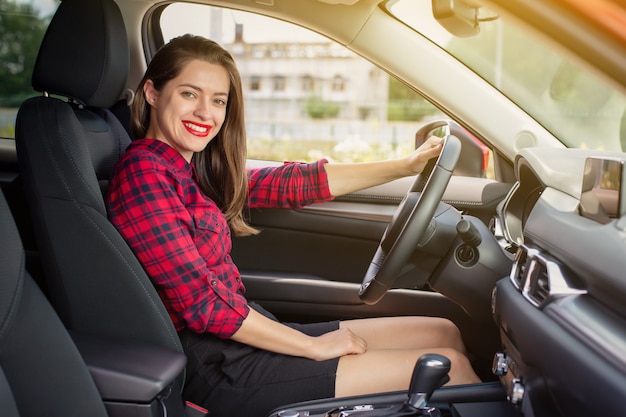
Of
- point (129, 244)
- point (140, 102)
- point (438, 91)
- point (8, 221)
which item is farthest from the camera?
point (438, 91)

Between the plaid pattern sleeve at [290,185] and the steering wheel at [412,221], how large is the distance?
1.55 ft

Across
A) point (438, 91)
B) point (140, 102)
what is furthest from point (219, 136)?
point (438, 91)

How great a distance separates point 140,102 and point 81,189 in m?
0.43

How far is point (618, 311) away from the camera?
3.43 ft

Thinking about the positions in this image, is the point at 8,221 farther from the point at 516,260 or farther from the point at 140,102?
the point at 516,260

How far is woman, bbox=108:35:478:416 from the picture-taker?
1.55m

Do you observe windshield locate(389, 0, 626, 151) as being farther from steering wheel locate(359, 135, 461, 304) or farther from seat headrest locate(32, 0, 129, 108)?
seat headrest locate(32, 0, 129, 108)

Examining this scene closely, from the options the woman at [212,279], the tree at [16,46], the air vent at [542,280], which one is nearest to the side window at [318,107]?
the tree at [16,46]

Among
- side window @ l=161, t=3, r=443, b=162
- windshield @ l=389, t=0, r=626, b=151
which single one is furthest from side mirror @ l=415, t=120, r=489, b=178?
side window @ l=161, t=3, r=443, b=162

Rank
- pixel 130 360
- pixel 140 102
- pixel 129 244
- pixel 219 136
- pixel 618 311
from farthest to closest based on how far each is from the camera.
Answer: pixel 219 136 → pixel 140 102 → pixel 129 244 → pixel 130 360 → pixel 618 311

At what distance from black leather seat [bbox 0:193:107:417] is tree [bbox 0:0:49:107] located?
1.78 m

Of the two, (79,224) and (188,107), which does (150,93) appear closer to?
(188,107)

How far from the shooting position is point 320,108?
8531 mm

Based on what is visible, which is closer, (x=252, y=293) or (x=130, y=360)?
(x=130, y=360)
